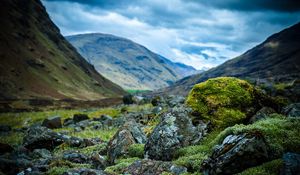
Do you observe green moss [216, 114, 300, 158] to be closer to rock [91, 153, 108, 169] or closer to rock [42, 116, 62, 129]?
rock [91, 153, 108, 169]

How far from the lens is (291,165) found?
902cm

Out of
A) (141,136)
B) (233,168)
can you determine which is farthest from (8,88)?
(233,168)

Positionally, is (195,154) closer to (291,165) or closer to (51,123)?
(291,165)

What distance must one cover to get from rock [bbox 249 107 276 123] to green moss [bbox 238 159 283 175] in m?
7.61

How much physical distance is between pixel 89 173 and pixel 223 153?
5.62 m

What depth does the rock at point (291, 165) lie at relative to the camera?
8844 millimetres

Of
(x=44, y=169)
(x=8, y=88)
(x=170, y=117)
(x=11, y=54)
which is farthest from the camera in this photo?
(x=11, y=54)

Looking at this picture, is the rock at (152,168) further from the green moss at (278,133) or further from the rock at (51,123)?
the rock at (51,123)

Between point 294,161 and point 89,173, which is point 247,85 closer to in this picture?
point 294,161

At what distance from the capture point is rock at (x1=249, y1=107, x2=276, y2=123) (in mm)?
17639

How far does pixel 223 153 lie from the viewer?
449 inches

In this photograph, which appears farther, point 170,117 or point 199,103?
point 199,103

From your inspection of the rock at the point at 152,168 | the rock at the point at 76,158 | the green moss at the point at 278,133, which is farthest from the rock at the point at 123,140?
the green moss at the point at 278,133

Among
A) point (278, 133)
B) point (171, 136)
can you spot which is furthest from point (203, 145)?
point (278, 133)
